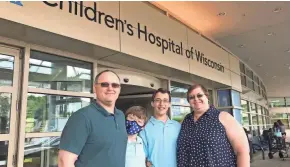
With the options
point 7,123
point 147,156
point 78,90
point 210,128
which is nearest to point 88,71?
point 78,90

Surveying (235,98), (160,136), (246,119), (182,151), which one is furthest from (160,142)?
(246,119)

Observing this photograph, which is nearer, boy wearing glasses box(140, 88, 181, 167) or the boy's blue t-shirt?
the boy's blue t-shirt

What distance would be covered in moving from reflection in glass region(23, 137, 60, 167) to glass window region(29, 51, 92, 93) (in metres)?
0.69

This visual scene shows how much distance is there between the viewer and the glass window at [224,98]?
780 centimetres

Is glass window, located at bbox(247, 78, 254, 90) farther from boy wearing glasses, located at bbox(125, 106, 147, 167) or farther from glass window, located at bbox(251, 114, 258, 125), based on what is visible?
boy wearing glasses, located at bbox(125, 106, 147, 167)

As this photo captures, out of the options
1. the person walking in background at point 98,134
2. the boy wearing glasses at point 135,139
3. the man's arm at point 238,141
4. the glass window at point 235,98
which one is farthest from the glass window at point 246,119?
the person walking in background at point 98,134

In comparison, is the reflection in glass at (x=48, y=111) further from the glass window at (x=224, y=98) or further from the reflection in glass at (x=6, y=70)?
the glass window at (x=224, y=98)

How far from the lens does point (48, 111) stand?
3.26m

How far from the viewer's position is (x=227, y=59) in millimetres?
7746

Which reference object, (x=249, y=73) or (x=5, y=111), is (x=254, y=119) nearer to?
(x=249, y=73)

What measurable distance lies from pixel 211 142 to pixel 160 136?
1.35ft

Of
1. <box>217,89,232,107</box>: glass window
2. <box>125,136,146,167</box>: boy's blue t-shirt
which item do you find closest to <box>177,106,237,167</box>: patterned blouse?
<box>125,136,146,167</box>: boy's blue t-shirt

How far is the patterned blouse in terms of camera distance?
1800 millimetres

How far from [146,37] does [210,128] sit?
2.62 meters
